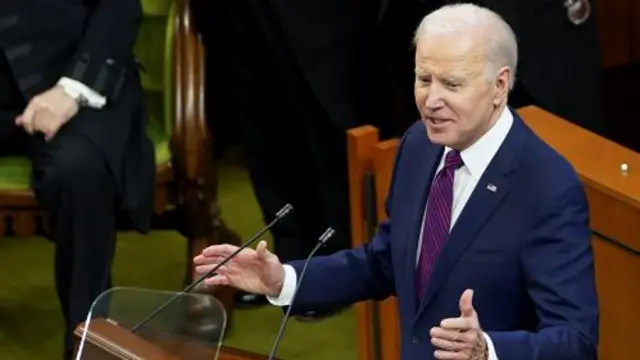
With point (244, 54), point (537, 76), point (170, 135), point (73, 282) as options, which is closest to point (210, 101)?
point (244, 54)

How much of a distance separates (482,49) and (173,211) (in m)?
1.72

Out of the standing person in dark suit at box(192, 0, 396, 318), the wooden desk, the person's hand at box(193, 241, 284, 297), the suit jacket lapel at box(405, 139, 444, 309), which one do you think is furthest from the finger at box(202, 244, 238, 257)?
the standing person in dark suit at box(192, 0, 396, 318)

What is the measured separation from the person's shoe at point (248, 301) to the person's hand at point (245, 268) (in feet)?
5.19

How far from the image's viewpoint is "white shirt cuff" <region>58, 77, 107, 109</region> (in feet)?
10.4

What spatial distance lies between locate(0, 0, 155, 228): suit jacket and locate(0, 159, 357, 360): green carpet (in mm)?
526

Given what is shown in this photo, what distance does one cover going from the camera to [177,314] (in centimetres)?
182

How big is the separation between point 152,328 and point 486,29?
603mm

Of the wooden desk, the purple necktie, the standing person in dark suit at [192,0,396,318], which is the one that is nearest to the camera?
the purple necktie

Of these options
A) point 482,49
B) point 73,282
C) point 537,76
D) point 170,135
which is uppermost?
point 482,49

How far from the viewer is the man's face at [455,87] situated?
6.15 ft

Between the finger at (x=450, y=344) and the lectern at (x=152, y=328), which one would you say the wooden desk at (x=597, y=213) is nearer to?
the finger at (x=450, y=344)

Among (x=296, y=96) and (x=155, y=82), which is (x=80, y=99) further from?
(x=296, y=96)

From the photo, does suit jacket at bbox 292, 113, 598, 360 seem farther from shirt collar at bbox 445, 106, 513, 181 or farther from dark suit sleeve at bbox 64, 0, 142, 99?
dark suit sleeve at bbox 64, 0, 142, 99

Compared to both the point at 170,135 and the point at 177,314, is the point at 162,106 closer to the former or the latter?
the point at 170,135
